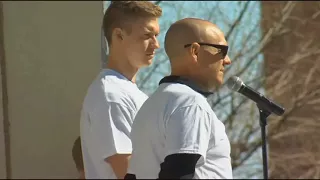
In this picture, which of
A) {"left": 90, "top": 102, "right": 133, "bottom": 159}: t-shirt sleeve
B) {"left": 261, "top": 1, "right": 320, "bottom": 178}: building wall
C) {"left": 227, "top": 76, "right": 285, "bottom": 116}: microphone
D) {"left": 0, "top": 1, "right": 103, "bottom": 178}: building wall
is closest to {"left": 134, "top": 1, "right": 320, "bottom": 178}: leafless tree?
{"left": 261, "top": 1, "right": 320, "bottom": 178}: building wall

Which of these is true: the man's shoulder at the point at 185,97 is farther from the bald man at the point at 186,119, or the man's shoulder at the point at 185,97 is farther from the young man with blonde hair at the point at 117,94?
the young man with blonde hair at the point at 117,94

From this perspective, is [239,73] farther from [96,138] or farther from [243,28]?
[96,138]

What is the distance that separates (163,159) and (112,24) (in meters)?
0.69

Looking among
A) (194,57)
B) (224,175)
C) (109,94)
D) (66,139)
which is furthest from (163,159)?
(66,139)

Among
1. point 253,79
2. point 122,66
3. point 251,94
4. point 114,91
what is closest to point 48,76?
point 253,79

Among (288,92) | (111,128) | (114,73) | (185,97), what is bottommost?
(288,92)

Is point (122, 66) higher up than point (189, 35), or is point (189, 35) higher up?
point (189, 35)

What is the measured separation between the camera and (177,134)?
1.92 metres

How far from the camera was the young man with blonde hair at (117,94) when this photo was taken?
90.0 inches

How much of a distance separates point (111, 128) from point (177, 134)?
1.41ft

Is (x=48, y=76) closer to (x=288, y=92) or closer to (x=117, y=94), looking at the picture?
(x=288, y=92)

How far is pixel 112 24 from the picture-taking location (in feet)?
8.21

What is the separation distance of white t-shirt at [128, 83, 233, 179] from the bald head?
12cm

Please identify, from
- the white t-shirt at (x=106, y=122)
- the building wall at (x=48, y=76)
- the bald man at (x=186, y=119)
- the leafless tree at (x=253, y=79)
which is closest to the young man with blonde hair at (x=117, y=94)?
the white t-shirt at (x=106, y=122)
